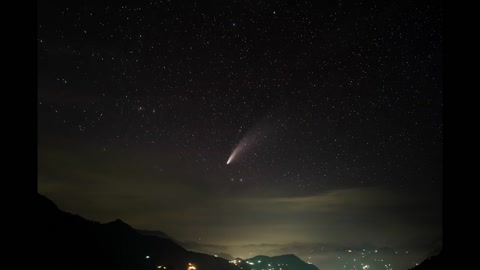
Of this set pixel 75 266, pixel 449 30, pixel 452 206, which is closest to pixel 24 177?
pixel 452 206

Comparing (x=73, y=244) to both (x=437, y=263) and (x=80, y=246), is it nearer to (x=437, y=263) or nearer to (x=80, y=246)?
(x=80, y=246)

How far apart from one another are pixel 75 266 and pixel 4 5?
39673 millimetres

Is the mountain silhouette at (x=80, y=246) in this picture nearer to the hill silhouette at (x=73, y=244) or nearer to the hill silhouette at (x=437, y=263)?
the hill silhouette at (x=73, y=244)

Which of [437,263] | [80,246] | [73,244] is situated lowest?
[80,246]

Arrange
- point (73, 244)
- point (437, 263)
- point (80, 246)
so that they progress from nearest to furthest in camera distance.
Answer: point (437, 263)
point (73, 244)
point (80, 246)

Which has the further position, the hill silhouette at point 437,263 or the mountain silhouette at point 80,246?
the hill silhouette at point 437,263

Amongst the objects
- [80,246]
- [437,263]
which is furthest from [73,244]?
[437,263]

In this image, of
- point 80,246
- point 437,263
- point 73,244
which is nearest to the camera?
point 437,263

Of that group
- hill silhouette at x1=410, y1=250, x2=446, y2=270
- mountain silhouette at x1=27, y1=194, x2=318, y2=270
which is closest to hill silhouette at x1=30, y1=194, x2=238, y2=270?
mountain silhouette at x1=27, y1=194, x2=318, y2=270

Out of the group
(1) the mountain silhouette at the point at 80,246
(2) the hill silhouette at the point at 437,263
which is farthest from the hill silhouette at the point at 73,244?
(2) the hill silhouette at the point at 437,263

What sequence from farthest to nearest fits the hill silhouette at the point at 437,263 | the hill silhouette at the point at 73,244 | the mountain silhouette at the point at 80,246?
the hill silhouette at the point at 73,244, the hill silhouette at the point at 437,263, the mountain silhouette at the point at 80,246

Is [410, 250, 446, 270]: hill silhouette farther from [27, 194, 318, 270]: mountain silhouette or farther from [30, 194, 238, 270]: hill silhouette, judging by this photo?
[30, 194, 238, 270]: hill silhouette

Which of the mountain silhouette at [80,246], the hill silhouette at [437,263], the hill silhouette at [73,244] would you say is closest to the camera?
the mountain silhouette at [80,246]

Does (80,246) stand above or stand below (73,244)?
below
